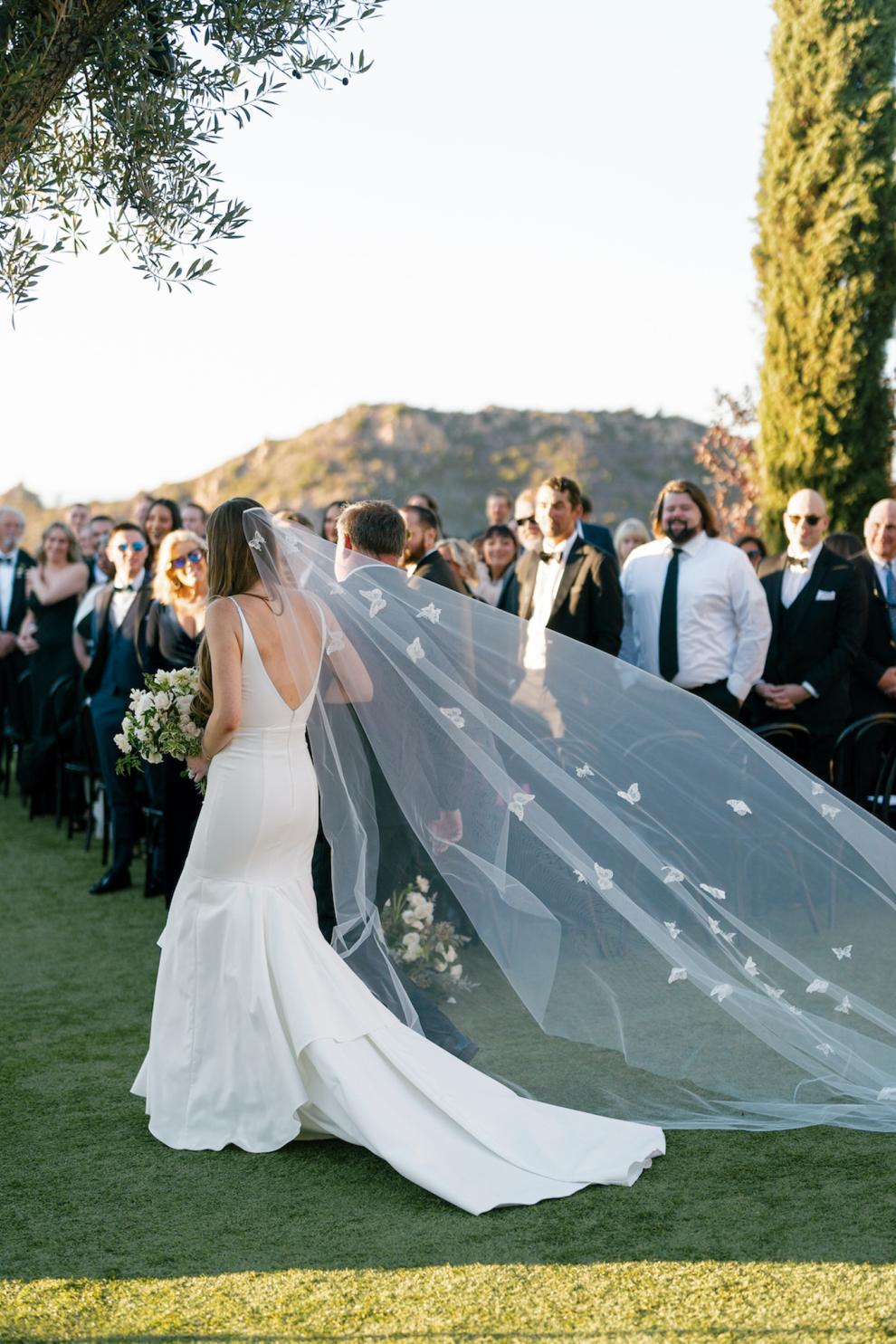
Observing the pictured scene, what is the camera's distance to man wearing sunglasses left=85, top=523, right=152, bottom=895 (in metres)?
8.34

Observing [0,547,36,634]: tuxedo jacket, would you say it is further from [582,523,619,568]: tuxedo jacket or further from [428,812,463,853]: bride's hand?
[428,812,463,853]: bride's hand

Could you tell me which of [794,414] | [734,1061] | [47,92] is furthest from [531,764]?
[794,414]

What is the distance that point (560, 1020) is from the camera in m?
4.54

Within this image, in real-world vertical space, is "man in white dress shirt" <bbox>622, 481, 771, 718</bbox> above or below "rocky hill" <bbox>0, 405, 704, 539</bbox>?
below

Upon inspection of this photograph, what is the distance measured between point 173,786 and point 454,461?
125 ft

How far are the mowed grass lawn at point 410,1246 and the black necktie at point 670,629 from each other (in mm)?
3384

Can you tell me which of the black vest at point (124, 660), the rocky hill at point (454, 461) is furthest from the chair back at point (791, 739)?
the rocky hill at point (454, 461)

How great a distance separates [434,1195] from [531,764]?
4.58 ft

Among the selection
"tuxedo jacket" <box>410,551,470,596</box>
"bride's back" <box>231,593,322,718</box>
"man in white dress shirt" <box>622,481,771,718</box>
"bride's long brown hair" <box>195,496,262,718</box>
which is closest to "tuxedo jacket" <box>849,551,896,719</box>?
"man in white dress shirt" <box>622,481,771,718</box>

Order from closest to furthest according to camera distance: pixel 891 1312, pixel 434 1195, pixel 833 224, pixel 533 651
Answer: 1. pixel 891 1312
2. pixel 434 1195
3. pixel 533 651
4. pixel 833 224

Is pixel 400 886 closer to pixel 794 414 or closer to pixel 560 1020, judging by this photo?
pixel 560 1020

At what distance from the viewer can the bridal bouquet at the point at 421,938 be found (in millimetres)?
4629

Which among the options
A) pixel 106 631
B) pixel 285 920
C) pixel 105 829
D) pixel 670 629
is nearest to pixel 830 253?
pixel 670 629

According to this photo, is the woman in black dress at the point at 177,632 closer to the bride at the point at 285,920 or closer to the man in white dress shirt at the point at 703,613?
the man in white dress shirt at the point at 703,613
